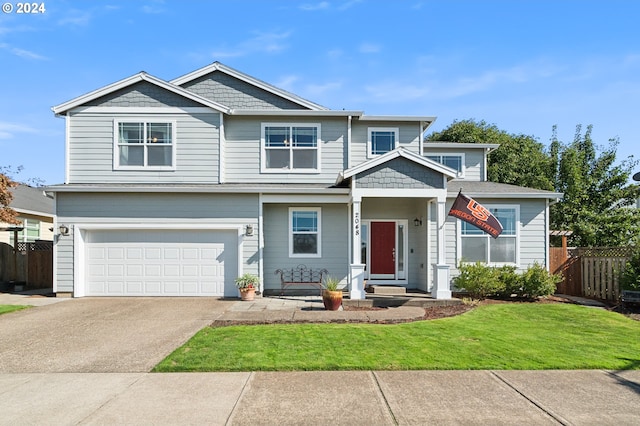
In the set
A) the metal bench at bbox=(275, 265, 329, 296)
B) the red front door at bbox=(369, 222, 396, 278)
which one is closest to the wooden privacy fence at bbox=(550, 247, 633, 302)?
the red front door at bbox=(369, 222, 396, 278)

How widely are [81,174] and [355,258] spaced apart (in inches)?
364

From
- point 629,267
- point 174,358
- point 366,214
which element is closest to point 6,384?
point 174,358

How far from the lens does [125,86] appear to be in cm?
1488

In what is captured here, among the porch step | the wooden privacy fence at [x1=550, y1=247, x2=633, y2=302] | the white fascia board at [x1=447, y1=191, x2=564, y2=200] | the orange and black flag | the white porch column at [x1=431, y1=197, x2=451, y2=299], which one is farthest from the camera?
the white fascia board at [x1=447, y1=191, x2=564, y2=200]

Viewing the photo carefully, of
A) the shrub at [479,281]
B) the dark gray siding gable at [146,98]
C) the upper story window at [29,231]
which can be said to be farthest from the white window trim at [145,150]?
the upper story window at [29,231]

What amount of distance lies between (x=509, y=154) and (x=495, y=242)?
18942 mm

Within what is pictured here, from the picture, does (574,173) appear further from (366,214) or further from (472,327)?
(472,327)

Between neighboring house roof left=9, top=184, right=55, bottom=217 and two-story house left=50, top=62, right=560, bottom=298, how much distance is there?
874 centimetres

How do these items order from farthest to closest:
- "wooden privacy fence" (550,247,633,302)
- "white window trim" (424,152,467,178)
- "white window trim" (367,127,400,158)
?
"white window trim" (424,152,467,178)
"white window trim" (367,127,400,158)
"wooden privacy fence" (550,247,633,302)

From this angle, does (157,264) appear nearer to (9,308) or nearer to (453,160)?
(9,308)

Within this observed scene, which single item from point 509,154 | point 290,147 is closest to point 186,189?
point 290,147

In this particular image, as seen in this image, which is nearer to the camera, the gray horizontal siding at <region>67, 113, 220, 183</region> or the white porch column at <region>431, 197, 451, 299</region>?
the white porch column at <region>431, 197, 451, 299</region>

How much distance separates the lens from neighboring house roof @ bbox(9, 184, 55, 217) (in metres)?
21.4

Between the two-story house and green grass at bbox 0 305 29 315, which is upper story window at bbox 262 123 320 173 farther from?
green grass at bbox 0 305 29 315
